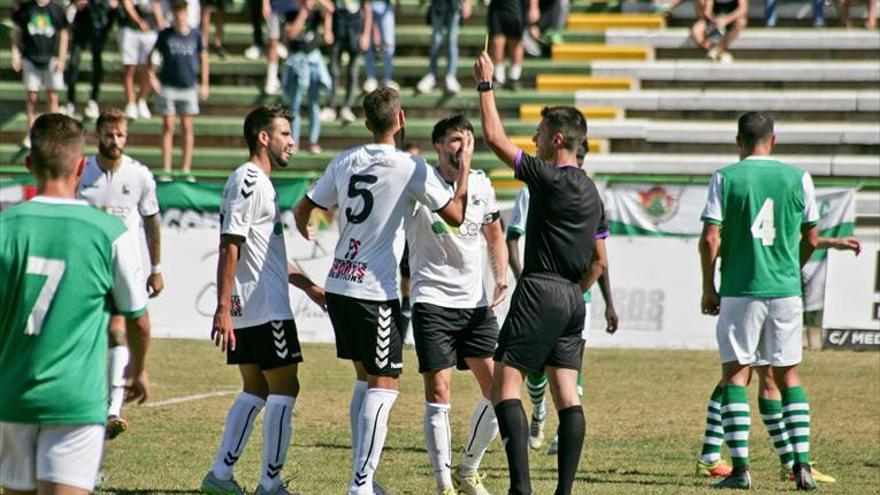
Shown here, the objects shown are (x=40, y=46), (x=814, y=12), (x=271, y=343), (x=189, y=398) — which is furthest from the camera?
(x=814, y=12)

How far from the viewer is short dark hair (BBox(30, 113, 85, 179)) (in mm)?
5699

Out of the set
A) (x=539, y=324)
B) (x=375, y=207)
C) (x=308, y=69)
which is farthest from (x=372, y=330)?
(x=308, y=69)

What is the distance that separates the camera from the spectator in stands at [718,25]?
25688 millimetres

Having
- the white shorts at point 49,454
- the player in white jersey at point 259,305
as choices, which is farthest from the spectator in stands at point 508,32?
the white shorts at point 49,454

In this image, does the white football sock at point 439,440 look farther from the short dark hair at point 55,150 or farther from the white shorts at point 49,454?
the short dark hair at point 55,150

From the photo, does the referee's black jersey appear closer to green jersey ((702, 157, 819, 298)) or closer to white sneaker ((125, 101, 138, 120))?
green jersey ((702, 157, 819, 298))

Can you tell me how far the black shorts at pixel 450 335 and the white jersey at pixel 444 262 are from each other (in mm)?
55

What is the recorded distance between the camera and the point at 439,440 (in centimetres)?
891

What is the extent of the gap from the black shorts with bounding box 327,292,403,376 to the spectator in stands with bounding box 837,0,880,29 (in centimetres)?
1935

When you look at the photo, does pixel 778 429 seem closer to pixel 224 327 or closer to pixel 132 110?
pixel 224 327

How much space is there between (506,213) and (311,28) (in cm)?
701

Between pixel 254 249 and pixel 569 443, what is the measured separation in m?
2.19

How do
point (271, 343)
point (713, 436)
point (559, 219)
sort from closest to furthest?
point (559, 219) → point (271, 343) → point (713, 436)

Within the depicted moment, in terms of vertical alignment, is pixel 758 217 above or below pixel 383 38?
below
